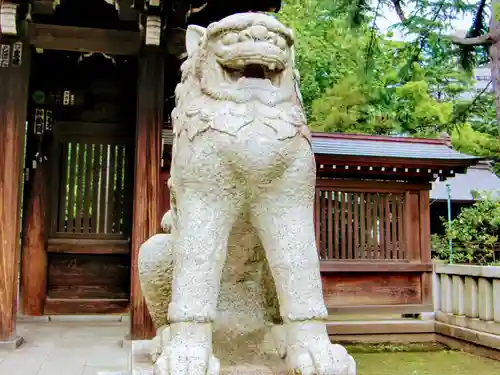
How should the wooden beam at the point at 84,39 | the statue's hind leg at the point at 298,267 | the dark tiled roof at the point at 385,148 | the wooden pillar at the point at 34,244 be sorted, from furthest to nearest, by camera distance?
the dark tiled roof at the point at 385,148, the wooden pillar at the point at 34,244, the wooden beam at the point at 84,39, the statue's hind leg at the point at 298,267

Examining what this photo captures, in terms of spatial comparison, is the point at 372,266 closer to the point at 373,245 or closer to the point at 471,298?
the point at 373,245

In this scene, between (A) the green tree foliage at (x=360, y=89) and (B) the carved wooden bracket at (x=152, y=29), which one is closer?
(B) the carved wooden bracket at (x=152, y=29)

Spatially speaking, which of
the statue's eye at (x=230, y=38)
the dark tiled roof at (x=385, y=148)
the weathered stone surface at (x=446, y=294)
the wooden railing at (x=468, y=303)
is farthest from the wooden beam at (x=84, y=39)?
the weathered stone surface at (x=446, y=294)

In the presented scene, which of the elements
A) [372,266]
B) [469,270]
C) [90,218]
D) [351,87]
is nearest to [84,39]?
[90,218]

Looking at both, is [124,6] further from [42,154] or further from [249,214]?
[249,214]

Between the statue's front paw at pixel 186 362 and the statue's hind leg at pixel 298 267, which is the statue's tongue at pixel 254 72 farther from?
the statue's front paw at pixel 186 362

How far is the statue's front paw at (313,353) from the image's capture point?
191 centimetres

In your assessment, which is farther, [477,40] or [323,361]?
[477,40]

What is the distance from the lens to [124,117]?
7.71 meters

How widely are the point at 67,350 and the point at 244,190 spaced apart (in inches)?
152

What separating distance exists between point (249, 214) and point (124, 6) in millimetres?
3896

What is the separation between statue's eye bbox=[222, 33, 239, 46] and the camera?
212 centimetres

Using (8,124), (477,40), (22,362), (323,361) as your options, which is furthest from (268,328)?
(477,40)

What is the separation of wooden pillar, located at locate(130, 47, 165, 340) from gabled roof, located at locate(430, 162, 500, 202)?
40.8ft
